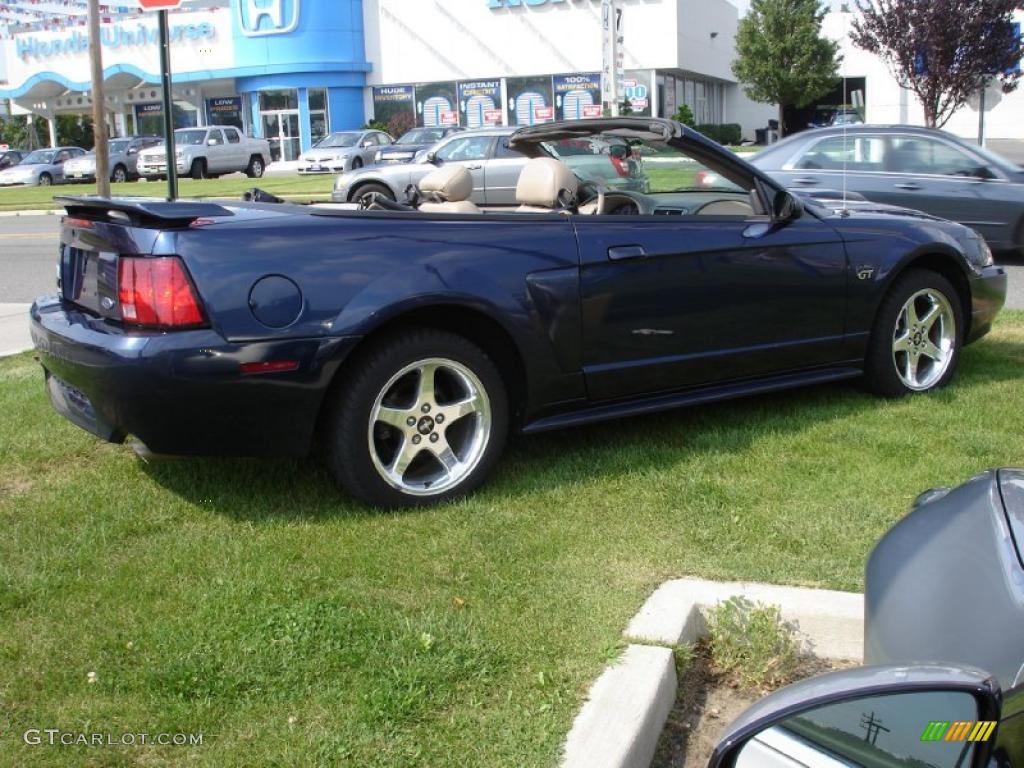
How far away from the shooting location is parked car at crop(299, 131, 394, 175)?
3231 cm

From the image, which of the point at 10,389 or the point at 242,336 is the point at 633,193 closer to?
the point at 242,336

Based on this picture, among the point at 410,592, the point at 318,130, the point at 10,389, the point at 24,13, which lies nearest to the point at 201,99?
the point at 318,130

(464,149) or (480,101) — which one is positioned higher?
(480,101)

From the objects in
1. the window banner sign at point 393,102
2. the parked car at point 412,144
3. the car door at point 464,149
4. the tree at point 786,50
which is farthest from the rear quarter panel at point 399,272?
the window banner sign at point 393,102

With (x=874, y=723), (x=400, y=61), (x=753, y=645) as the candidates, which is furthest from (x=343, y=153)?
(x=874, y=723)

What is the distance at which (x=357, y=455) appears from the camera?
4023 millimetres

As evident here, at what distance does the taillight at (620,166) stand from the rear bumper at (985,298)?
2.01m

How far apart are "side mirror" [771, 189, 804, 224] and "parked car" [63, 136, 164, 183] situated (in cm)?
3452

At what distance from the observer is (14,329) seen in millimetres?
8305

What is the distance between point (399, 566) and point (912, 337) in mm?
3305

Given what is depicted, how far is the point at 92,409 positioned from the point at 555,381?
1.78 metres

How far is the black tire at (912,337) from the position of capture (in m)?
5.50

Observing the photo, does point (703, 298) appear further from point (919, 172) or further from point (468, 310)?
point (919, 172)

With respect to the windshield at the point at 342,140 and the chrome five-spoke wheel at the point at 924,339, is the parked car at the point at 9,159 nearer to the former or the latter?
the windshield at the point at 342,140
